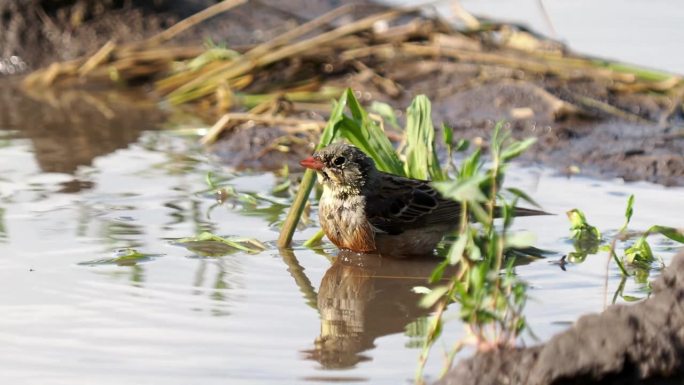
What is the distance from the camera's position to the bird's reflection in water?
196 inches

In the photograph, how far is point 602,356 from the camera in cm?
372

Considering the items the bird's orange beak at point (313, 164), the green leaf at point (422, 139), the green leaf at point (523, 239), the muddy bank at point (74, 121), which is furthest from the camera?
the muddy bank at point (74, 121)

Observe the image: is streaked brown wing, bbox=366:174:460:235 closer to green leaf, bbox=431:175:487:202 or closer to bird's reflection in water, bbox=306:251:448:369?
bird's reflection in water, bbox=306:251:448:369

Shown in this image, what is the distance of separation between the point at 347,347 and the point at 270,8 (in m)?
8.27

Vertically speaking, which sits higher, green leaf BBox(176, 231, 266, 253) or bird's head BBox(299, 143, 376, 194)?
bird's head BBox(299, 143, 376, 194)

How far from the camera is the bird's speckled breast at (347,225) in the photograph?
648 cm

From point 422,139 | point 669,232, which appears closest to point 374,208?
point 422,139

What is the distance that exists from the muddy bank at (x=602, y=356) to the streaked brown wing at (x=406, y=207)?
272 centimetres

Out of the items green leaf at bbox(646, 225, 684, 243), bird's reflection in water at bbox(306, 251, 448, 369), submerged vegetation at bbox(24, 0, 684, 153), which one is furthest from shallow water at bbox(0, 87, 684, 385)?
submerged vegetation at bbox(24, 0, 684, 153)

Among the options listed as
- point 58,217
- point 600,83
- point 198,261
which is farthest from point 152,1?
point 198,261

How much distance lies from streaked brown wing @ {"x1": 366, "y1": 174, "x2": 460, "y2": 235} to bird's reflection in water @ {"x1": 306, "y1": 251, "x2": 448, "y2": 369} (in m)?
0.20

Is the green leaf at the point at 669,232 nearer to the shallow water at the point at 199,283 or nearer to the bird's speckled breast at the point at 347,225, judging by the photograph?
the shallow water at the point at 199,283

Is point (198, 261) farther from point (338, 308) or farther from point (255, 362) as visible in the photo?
point (255, 362)

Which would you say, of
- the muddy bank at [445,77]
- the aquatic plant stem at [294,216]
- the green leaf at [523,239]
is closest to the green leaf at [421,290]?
the aquatic plant stem at [294,216]
